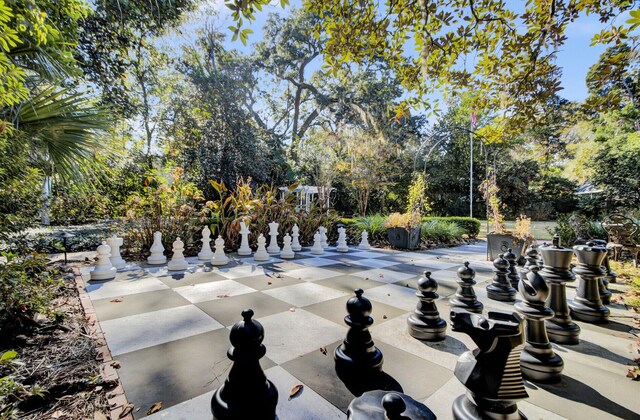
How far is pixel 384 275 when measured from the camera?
3.79m

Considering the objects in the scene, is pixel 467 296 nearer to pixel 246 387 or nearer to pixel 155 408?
pixel 246 387

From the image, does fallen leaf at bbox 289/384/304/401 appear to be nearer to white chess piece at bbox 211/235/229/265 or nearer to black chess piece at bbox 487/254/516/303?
black chess piece at bbox 487/254/516/303

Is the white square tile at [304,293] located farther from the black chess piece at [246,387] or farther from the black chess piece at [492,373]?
the black chess piece at [492,373]

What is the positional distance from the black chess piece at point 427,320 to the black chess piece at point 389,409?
3.98 ft

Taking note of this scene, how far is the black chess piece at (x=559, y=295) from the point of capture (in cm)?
185

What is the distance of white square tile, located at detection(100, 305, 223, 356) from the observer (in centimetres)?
179

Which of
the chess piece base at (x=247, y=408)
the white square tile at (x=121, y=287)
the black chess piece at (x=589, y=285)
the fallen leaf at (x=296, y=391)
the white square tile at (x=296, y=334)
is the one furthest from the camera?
→ the white square tile at (x=121, y=287)

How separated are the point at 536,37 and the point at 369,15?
4.11 feet

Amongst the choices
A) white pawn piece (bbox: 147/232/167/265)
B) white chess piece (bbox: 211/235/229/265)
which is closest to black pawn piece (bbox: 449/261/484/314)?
white chess piece (bbox: 211/235/229/265)

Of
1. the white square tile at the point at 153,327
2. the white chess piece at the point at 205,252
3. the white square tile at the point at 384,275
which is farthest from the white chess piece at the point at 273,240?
the white square tile at the point at 153,327

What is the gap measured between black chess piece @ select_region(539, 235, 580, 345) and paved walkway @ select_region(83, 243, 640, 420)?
0.32 ft

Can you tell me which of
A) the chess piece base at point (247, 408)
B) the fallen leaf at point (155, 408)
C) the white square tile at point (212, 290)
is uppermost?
the chess piece base at point (247, 408)

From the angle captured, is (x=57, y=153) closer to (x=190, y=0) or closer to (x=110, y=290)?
(x=110, y=290)

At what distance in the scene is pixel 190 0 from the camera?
5.93 m
